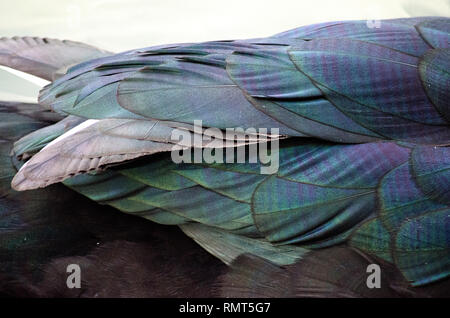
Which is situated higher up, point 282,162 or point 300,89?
point 300,89

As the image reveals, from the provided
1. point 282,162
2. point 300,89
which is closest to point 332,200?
point 282,162

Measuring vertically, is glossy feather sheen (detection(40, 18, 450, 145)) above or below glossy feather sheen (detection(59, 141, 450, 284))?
above

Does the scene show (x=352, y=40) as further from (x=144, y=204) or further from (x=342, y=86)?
Result: (x=144, y=204)

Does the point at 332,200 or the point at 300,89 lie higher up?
the point at 300,89

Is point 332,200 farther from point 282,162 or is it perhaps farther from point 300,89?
point 300,89

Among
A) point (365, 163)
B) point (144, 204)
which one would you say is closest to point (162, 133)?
point (144, 204)

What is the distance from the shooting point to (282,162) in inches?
54.1

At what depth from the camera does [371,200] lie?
1.35 m

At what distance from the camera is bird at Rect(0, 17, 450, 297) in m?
1.35

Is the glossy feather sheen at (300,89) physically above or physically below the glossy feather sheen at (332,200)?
above

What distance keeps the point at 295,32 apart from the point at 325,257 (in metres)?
0.57

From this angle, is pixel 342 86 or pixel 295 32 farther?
pixel 295 32

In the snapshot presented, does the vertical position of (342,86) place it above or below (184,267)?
above

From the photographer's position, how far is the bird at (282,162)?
1.35 metres
